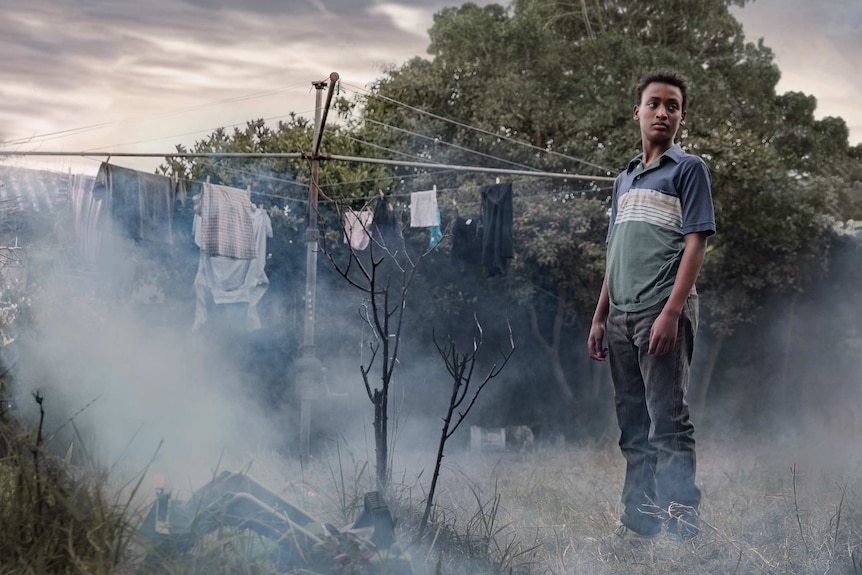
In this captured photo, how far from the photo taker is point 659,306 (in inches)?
105

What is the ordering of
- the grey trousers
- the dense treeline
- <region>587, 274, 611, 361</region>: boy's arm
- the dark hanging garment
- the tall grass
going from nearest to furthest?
the tall grass
the grey trousers
<region>587, 274, 611, 361</region>: boy's arm
the dark hanging garment
the dense treeline

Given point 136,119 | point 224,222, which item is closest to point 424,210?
point 224,222

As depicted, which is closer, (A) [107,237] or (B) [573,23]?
(A) [107,237]

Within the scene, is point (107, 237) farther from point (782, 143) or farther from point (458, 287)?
point (782, 143)

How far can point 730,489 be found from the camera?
16.0 ft

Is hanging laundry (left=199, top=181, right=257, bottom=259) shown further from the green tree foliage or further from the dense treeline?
the green tree foliage

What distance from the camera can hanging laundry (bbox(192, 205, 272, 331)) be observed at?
6.45 metres

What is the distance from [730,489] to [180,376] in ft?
13.1

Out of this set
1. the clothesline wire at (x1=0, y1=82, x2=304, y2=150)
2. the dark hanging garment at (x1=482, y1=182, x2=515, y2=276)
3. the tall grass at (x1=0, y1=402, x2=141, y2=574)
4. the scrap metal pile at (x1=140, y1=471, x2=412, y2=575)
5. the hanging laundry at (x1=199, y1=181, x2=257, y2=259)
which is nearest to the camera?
the tall grass at (x1=0, y1=402, x2=141, y2=574)

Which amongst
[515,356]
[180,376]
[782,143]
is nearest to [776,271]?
[782,143]

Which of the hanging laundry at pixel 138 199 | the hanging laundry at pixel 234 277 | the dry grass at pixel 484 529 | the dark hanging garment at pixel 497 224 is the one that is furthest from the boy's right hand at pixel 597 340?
the hanging laundry at pixel 138 199

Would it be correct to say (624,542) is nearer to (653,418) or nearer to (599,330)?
(653,418)

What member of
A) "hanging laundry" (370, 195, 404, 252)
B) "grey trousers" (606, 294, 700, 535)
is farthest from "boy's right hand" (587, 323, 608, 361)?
"hanging laundry" (370, 195, 404, 252)

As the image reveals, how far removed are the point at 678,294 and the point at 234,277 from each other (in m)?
4.73
